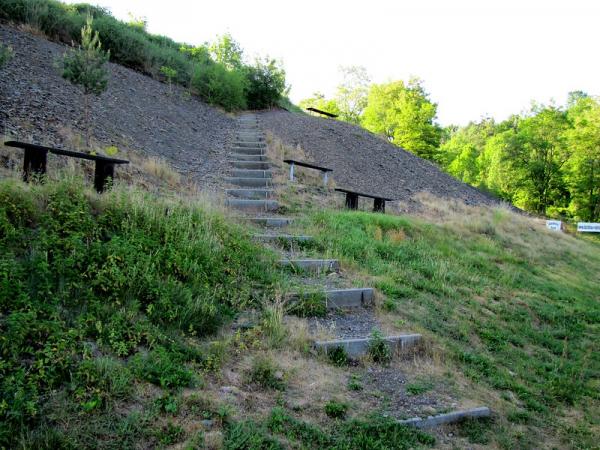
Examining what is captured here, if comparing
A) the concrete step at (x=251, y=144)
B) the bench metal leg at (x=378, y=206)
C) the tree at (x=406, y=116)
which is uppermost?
the tree at (x=406, y=116)

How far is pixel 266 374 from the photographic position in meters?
3.25

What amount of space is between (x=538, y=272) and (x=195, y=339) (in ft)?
24.1

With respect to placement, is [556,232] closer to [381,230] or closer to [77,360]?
[381,230]

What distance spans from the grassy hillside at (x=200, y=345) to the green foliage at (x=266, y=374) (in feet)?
0.05

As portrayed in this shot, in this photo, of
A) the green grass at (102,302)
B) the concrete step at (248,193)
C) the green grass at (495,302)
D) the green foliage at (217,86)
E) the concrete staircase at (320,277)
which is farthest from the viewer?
the green foliage at (217,86)

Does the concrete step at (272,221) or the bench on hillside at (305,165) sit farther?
the bench on hillside at (305,165)

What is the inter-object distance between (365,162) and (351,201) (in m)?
5.54

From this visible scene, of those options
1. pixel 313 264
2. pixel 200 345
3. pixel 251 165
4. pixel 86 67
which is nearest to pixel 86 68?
A: pixel 86 67

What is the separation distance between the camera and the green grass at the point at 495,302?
161 inches

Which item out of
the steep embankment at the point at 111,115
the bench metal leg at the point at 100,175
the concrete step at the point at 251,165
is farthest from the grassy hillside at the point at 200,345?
the concrete step at the point at 251,165

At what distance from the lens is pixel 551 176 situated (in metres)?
34.2

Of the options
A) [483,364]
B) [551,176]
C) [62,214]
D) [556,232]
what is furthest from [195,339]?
[551,176]

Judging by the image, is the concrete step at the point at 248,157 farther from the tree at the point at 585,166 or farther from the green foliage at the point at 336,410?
the tree at the point at 585,166

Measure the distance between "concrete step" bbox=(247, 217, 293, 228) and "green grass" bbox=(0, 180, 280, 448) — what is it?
190cm
